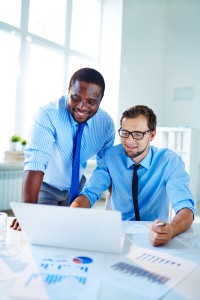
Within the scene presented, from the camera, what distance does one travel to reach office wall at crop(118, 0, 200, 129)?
5270 mm

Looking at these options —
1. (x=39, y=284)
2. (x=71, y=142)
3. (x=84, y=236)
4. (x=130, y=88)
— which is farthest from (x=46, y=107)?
(x=130, y=88)

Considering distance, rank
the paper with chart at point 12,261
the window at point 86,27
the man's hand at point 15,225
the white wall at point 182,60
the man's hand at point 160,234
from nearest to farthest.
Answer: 1. the paper with chart at point 12,261
2. the man's hand at point 160,234
3. the man's hand at point 15,225
4. the window at point 86,27
5. the white wall at point 182,60

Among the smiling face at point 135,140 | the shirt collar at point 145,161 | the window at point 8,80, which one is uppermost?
the window at point 8,80

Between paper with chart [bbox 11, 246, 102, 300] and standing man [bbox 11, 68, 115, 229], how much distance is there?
0.37 metres

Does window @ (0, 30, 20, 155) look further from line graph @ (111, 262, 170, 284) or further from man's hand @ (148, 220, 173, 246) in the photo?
line graph @ (111, 262, 170, 284)

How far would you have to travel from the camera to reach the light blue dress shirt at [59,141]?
1.53m

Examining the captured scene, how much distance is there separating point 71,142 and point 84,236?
0.83 m

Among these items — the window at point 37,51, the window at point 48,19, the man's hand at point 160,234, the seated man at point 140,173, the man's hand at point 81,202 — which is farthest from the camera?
the window at point 48,19

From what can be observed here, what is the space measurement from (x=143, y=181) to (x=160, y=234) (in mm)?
555

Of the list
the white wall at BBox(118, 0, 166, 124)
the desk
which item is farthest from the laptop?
the white wall at BBox(118, 0, 166, 124)

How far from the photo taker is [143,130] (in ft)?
→ 5.04

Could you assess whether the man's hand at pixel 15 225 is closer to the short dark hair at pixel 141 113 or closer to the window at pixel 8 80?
the short dark hair at pixel 141 113

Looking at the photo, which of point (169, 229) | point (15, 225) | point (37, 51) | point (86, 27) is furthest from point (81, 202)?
point (86, 27)

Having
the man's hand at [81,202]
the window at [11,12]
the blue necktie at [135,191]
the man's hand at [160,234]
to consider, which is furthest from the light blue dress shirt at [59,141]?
the window at [11,12]
